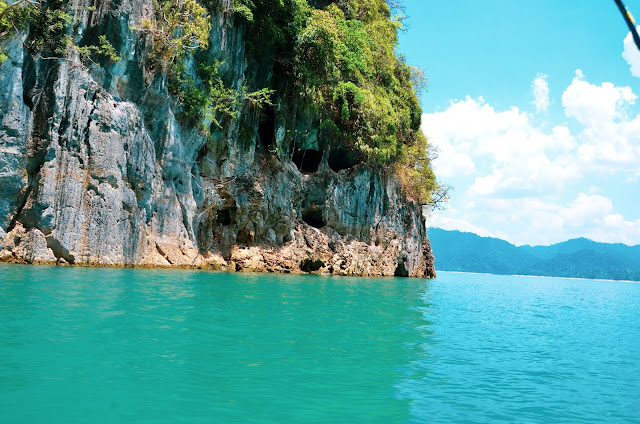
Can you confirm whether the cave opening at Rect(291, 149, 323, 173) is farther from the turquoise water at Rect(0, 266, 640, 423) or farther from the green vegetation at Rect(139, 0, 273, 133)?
the turquoise water at Rect(0, 266, 640, 423)

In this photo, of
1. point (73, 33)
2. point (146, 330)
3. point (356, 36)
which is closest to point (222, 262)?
point (73, 33)

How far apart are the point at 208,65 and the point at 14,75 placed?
930cm

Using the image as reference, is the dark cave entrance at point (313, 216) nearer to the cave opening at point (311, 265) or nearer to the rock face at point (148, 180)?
the rock face at point (148, 180)

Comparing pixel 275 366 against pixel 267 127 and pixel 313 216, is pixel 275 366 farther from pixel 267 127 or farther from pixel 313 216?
pixel 313 216

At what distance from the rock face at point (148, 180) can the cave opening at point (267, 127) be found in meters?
0.09

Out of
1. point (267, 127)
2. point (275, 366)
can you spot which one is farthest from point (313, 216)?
point (275, 366)

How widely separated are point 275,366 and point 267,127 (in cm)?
2615

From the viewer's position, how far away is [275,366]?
562 cm

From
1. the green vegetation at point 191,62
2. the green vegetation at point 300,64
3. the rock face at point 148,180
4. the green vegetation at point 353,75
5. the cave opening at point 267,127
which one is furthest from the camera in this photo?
the cave opening at point 267,127

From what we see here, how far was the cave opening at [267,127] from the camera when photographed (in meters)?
29.6

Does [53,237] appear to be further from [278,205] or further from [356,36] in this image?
[356,36]

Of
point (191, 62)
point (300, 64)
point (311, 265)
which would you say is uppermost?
point (300, 64)

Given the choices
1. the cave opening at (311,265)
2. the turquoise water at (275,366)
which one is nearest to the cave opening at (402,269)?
the cave opening at (311,265)

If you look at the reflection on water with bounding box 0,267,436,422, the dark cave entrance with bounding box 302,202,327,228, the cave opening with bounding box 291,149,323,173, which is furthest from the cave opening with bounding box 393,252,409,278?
the reflection on water with bounding box 0,267,436,422
